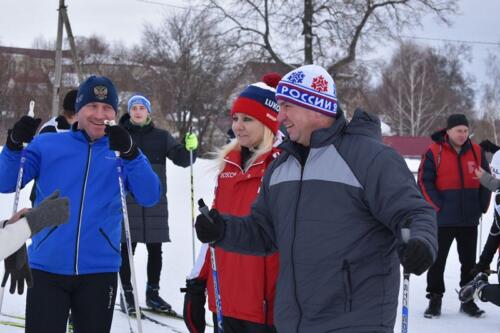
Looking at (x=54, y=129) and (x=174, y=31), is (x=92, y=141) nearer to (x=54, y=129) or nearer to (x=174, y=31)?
(x=54, y=129)

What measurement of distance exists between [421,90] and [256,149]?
174 feet

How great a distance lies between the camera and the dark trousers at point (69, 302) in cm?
324

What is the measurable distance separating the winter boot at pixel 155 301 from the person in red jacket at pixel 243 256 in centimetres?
278

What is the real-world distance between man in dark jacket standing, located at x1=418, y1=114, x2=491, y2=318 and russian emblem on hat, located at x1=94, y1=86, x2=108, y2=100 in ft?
13.5

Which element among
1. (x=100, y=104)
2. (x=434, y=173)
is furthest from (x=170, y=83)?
(x=100, y=104)

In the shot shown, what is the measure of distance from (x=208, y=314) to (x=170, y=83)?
24.9 m

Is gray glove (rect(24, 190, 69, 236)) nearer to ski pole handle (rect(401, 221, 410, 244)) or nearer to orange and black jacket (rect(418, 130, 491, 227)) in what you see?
ski pole handle (rect(401, 221, 410, 244))

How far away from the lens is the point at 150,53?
31594 mm

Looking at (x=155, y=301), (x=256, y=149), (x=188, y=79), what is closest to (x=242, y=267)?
(x=256, y=149)

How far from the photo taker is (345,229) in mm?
2486

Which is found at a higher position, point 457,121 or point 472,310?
point 457,121

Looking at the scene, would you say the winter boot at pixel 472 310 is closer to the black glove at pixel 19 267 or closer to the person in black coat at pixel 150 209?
the person in black coat at pixel 150 209

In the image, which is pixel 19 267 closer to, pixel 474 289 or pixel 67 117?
pixel 67 117

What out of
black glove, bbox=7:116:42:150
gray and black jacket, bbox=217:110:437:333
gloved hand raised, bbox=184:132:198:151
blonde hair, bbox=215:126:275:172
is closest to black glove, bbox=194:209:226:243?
gray and black jacket, bbox=217:110:437:333
